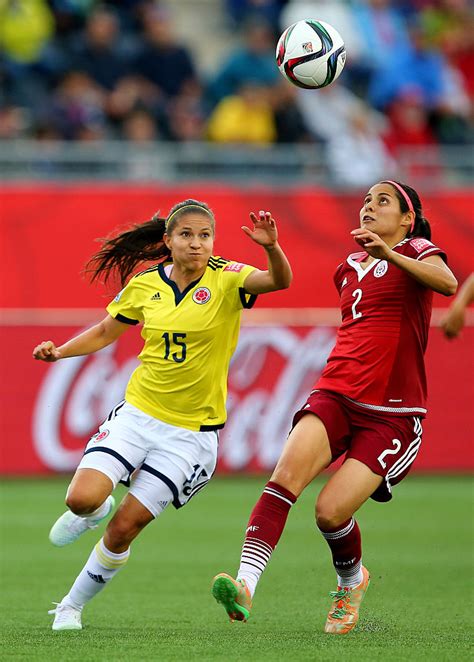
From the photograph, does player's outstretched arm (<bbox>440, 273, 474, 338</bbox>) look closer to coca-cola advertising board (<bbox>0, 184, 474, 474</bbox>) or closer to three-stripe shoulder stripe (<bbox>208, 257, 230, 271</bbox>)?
three-stripe shoulder stripe (<bbox>208, 257, 230, 271</bbox>)

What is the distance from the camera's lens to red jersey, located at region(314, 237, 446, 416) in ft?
21.5

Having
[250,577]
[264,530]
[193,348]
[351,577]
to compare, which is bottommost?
[351,577]

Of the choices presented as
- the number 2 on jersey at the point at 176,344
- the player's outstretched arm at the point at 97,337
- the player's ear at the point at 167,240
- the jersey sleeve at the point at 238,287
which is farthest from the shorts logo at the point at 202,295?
the player's outstretched arm at the point at 97,337

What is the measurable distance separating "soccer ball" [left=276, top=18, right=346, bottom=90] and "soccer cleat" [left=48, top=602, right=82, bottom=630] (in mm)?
3348

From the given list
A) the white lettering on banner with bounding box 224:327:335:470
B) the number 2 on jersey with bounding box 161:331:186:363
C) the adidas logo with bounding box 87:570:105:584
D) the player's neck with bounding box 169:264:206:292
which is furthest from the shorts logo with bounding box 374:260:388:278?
the white lettering on banner with bounding box 224:327:335:470

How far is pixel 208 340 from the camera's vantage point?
6797 mm

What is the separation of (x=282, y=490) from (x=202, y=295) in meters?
1.17

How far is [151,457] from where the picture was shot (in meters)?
6.71

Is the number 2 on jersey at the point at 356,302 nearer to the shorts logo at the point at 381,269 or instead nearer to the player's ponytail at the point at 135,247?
the shorts logo at the point at 381,269

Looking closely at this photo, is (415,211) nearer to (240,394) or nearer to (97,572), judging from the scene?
(97,572)

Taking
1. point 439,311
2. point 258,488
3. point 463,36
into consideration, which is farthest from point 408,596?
point 463,36

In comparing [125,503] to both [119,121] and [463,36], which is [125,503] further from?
[463,36]

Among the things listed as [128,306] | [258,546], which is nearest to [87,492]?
[258,546]

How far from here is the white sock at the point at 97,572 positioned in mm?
6672
